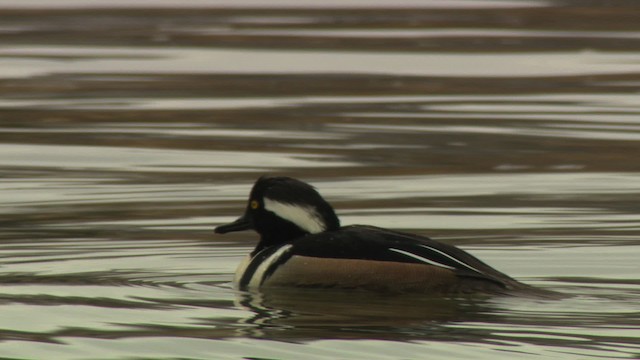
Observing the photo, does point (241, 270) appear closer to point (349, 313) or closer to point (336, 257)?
point (336, 257)

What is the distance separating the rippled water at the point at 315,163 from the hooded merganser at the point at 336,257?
95mm

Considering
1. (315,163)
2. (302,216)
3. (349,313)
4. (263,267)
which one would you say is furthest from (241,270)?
(315,163)

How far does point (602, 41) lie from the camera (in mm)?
23109

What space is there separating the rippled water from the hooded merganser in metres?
0.10

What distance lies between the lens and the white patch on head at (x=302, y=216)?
10406 millimetres

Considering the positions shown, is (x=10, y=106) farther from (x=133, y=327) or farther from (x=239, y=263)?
(x=133, y=327)

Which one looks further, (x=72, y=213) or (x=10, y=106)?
(x=10, y=106)

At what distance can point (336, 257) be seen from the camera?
1012 cm

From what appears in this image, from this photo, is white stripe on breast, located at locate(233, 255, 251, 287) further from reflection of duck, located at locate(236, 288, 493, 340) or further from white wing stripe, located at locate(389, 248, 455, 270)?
white wing stripe, located at locate(389, 248, 455, 270)

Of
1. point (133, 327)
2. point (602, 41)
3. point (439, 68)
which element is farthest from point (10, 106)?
point (133, 327)

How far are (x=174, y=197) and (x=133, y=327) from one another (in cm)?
441

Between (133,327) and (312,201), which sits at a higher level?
(312,201)

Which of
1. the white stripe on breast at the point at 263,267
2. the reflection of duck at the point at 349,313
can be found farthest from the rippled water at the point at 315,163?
the white stripe on breast at the point at 263,267

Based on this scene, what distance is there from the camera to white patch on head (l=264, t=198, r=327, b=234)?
10.4 meters
